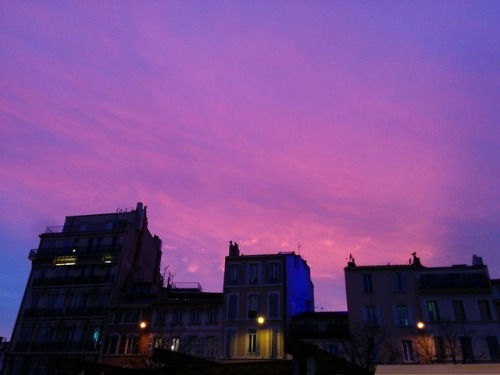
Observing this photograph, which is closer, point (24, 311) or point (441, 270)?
point (441, 270)

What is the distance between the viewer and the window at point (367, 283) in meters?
42.2

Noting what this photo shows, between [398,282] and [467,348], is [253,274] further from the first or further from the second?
[467,348]

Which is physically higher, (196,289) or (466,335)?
(196,289)

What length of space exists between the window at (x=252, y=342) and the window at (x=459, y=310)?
1777 centimetres

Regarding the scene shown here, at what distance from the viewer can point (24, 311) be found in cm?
5138

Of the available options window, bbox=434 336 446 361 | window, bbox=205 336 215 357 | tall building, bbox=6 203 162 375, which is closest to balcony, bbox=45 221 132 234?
tall building, bbox=6 203 162 375

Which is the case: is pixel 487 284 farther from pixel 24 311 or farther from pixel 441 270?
pixel 24 311

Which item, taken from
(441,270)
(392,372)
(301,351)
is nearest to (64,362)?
(301,351)

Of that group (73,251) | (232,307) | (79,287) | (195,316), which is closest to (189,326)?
(195,316)

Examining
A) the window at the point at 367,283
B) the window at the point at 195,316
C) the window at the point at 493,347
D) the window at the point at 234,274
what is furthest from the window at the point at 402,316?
A: the window at the point at 195,316

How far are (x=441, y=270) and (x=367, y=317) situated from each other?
7983mm

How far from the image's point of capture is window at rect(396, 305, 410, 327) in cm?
3984

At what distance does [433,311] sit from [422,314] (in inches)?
39.9

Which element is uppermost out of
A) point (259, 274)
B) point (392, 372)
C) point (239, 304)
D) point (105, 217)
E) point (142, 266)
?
point (105, 217)
